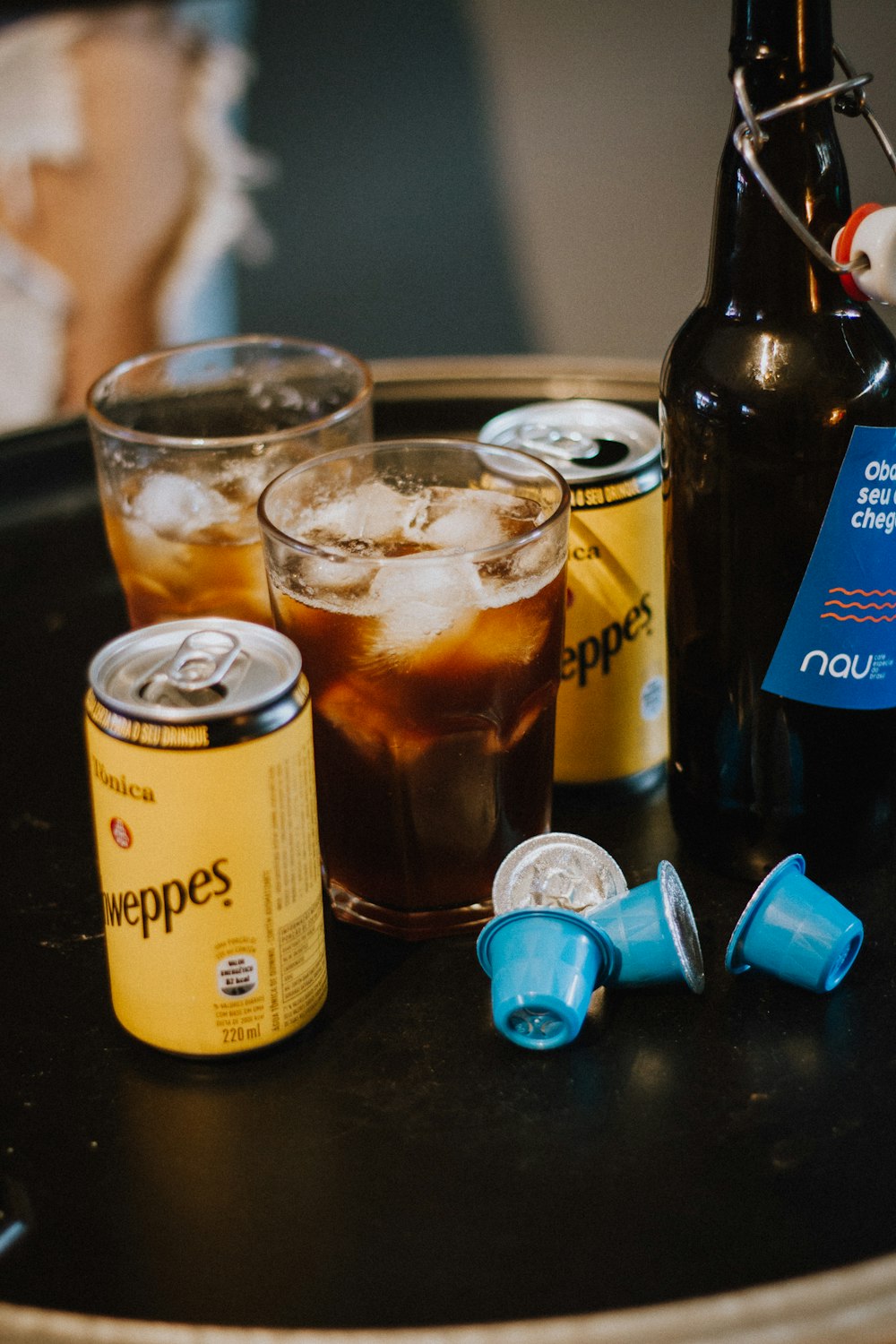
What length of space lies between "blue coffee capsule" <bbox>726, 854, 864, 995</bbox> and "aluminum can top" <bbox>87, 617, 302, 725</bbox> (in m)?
0.27

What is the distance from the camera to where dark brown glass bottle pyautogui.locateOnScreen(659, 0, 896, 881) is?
2.48 ft

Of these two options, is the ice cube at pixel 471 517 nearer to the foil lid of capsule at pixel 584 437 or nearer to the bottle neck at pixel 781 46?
the foil lid of capsule at pixel 584 437

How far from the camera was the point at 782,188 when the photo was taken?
30.6 inches

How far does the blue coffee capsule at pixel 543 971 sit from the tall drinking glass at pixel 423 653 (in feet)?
0.29

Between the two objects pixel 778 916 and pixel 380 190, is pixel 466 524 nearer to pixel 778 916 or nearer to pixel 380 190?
pixel 778 916

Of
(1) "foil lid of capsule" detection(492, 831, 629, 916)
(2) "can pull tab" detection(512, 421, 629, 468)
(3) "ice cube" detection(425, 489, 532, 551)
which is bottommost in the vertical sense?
(1) "foil lid of capsule" detection(492, 831, 629, 916)

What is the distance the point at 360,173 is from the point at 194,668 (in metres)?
2.44

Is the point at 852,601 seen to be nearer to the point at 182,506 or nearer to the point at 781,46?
the point at 781,46

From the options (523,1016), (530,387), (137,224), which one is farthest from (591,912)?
(137,224)

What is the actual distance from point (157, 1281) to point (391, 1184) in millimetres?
109

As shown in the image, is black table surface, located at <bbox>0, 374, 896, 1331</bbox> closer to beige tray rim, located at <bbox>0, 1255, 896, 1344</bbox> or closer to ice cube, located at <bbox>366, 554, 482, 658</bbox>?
beige tray rim, located at <bbox>0, 1255, 896, 1344</bbox>

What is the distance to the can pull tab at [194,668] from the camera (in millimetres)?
685

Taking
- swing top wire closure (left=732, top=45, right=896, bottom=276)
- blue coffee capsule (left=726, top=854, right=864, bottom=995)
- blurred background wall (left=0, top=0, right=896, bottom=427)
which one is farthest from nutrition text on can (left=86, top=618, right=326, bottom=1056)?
blurred background wall (left=0, top=0, right=896, bottom=427)

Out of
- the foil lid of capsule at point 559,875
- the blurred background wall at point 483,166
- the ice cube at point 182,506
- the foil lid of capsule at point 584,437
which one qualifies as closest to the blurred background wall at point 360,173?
the blurred background wall at point 483,166
